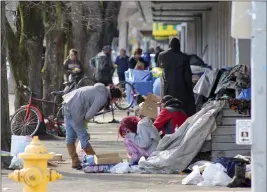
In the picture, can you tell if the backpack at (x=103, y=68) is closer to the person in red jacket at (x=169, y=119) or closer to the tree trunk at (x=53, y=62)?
the tree trunk at (x=53, y=62)

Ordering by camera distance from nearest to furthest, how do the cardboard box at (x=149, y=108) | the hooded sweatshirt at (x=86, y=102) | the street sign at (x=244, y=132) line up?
the street sign at (x=244, y=132) → the hooded sweatshirt at (x=86, y=102) → the cardboard box at (x=149, y=108)

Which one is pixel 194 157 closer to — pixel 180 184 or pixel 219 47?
pixel 180 184

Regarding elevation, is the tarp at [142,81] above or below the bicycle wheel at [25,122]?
above

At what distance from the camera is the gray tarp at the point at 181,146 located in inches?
478

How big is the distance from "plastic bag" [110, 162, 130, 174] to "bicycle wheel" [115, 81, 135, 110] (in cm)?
970

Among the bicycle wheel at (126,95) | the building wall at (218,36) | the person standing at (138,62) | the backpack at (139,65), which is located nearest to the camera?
the bicycle wheel at (126,95)

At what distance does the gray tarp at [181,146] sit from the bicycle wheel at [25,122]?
468 cm

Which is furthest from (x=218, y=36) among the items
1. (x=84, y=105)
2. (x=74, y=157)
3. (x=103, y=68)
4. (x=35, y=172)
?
(x=35, y=172)

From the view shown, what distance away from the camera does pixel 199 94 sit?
1741cm

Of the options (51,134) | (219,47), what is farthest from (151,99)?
(219,47)

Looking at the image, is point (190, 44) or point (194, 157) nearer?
point (194, 157)

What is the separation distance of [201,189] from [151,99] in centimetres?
426

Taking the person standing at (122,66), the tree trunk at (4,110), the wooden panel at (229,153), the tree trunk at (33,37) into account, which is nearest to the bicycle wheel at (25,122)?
the tree trunk at (33,37)

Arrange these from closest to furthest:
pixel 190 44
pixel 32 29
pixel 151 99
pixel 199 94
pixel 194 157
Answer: pixel 194 157 < pixel 151 99 < pixel 199 94 < pixel 32 29 < pixel 190 44
